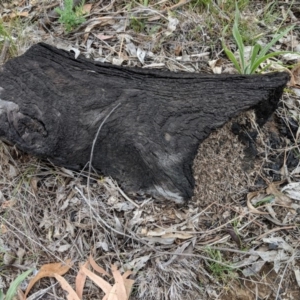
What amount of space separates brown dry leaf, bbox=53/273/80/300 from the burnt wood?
1.39ft

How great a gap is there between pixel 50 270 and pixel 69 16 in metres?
1.24

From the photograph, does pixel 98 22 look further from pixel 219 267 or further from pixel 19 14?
pixel 219 267

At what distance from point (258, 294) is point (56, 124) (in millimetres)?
987

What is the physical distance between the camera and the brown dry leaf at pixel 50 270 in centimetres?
162

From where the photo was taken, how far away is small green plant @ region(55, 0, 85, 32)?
6.94 feet

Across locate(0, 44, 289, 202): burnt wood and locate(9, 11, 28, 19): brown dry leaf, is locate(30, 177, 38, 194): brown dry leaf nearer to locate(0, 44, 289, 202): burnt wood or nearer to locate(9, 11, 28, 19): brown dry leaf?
locate(0, 44, 289, 202): burnt wood

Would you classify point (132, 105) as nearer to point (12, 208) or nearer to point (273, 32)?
point (12, 208)

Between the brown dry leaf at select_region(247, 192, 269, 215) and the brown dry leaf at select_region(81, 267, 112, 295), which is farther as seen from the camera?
the brown dry leaf at select_region(247, 192, 269, 215)

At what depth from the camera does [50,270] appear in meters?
1.63

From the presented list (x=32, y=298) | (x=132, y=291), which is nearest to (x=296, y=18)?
(x=132, y=291)

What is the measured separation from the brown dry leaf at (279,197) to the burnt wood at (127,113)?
0.33 m

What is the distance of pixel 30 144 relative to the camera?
1.58 meters

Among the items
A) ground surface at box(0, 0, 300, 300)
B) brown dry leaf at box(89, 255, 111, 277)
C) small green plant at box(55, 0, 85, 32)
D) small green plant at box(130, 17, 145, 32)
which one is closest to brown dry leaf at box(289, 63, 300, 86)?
ground surface at box(0, 0, 300, 300)

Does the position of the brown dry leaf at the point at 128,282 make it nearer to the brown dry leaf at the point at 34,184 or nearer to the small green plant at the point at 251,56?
the brown dry leaf at the point at 34,184
